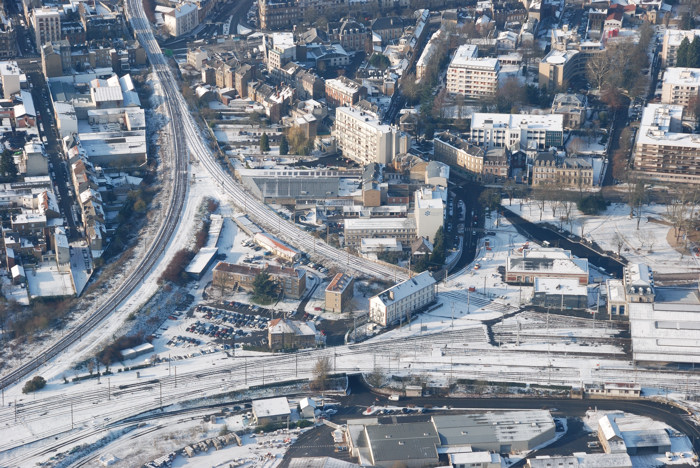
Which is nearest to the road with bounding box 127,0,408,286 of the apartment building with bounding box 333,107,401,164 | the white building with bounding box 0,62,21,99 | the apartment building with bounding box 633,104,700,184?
the apartment building with bounding box 333,107,401,164

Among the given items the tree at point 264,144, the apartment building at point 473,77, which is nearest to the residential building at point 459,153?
the apartment building at point 473,77

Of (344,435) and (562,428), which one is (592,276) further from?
(344,435)

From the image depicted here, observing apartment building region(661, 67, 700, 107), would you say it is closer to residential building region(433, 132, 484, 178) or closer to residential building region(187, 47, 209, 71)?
residential building region(433, 132, 484, 178)

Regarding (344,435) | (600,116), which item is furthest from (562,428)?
(600,116)

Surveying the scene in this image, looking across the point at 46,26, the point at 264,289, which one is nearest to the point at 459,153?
the point at 264,289

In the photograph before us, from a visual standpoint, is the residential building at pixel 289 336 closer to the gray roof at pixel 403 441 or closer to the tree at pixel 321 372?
the tree at pixel 321 372

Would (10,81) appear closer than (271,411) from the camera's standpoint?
No

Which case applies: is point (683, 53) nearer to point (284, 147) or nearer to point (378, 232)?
point (284, 147)
